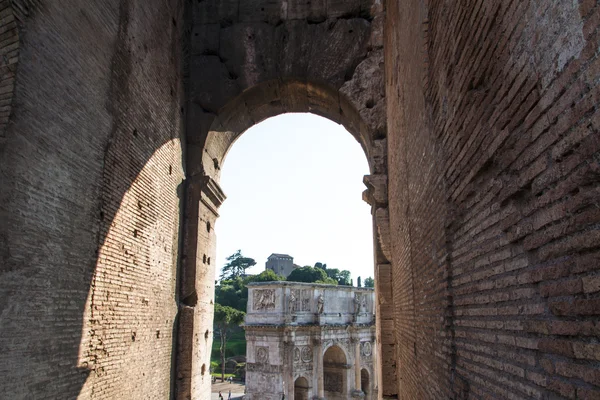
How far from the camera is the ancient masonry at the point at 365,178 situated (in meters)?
1.87

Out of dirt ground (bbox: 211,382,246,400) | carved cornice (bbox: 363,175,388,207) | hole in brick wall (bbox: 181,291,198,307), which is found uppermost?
carved cornice (bbox: 363,175,388,207)

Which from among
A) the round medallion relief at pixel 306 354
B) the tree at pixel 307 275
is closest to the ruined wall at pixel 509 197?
the round medallion relief at pixel 306 354

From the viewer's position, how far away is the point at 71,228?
5137mm

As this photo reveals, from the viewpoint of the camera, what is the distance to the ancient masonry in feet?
6.14

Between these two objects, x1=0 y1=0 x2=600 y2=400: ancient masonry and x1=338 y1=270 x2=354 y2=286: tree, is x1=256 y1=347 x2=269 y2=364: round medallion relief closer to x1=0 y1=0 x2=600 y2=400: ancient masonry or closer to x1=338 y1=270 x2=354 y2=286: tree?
x1=0 y1=0 x2=600 y2=400: ancient masonry

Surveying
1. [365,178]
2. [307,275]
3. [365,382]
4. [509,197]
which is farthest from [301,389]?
[307,275]

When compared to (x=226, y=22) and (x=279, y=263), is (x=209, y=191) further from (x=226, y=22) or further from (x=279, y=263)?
(x=279, y=263)

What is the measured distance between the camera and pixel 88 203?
5477mm

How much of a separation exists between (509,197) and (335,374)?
26445mm

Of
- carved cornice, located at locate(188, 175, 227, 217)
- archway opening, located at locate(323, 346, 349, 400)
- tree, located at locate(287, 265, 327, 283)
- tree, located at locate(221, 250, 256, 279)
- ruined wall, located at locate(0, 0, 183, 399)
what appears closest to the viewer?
ruined wall, located at locate(0, 0, 183, 399)

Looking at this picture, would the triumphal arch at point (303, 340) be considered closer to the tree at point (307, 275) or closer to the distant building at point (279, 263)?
the tree at point (307, 275)

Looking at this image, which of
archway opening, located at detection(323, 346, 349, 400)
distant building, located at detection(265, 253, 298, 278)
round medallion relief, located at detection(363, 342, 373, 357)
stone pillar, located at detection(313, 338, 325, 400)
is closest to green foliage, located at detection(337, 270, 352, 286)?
distant building, located at detection(265, 253, 298, 278)

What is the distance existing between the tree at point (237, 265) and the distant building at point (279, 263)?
1196 centimetres

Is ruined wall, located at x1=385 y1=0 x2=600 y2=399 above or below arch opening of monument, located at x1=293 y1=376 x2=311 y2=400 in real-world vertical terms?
above
